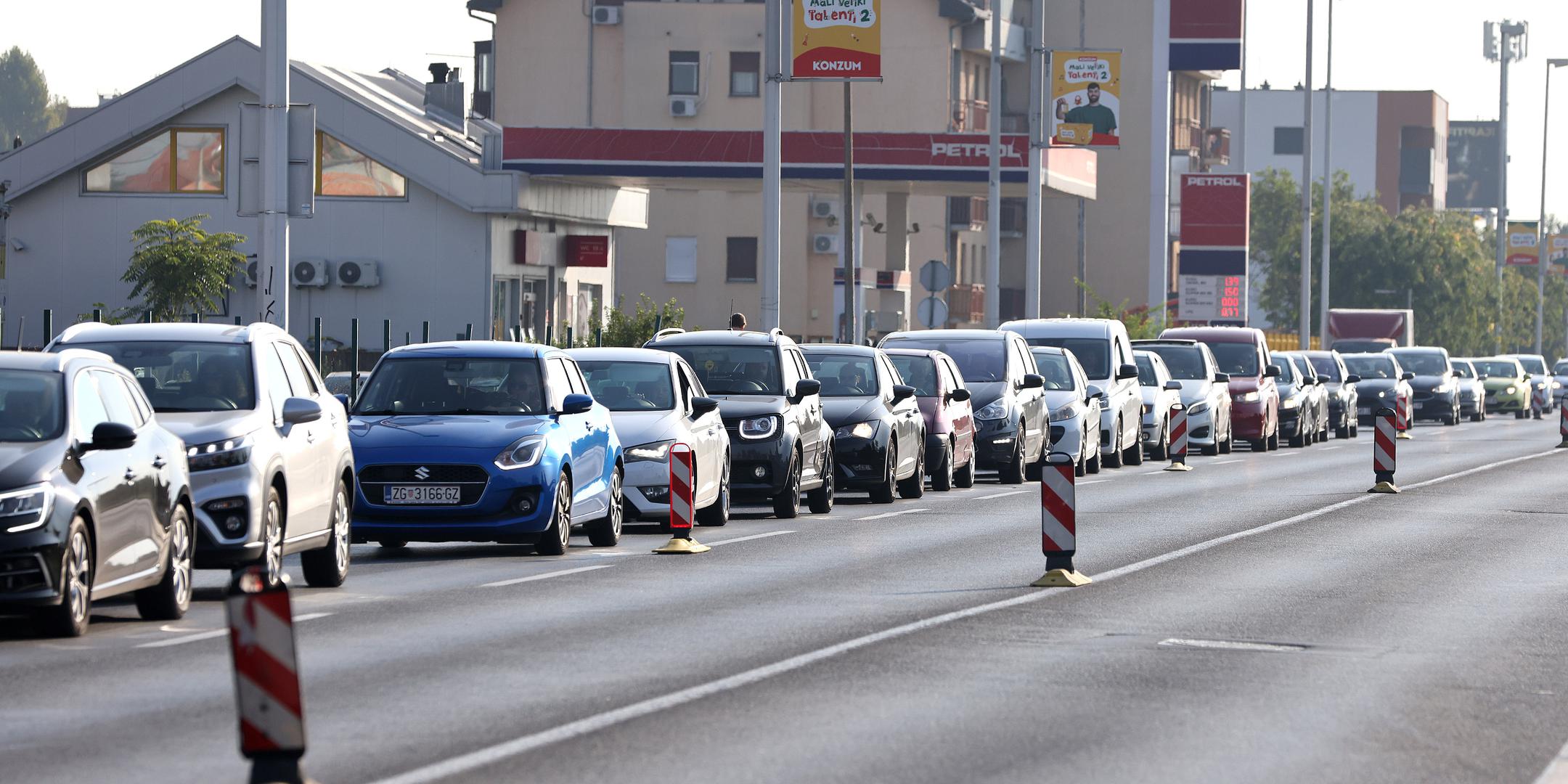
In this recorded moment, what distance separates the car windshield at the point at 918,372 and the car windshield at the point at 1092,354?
7.04 m

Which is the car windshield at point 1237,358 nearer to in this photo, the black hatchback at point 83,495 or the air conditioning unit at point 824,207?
the black hatchback at point 83,495

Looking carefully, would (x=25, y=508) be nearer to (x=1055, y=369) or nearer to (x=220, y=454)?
(x=220, y=454)

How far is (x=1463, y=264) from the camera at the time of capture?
365 ft

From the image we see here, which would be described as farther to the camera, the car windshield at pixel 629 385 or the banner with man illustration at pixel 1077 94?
the banner with man illustration at pixel 1077 94

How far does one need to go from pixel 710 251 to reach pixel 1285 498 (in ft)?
173

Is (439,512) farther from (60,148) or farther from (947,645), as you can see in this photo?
(60,148)

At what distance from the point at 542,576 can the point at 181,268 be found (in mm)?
29853

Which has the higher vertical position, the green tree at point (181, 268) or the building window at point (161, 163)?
the building window at point (161, 163)

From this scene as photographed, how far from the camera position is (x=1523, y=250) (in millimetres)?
128875

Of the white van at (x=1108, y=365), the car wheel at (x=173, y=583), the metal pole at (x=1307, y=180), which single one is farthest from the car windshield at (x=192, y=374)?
the metal pole at (x=1307, y=180)

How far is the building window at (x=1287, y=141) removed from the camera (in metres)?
154

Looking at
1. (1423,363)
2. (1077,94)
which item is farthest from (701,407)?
(1423,363)

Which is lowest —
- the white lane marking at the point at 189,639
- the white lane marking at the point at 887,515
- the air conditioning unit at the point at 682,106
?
the white lane marking at the point at 887,515

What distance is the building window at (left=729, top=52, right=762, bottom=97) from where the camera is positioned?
7688 cm
